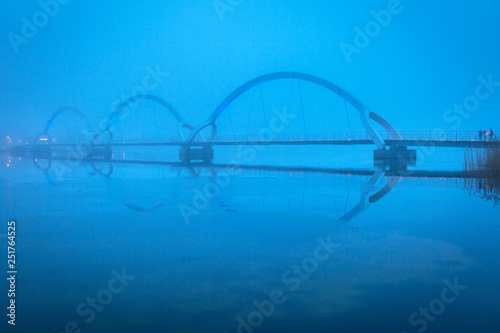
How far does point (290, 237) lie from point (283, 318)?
4.85m

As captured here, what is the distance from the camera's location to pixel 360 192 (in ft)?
64.6

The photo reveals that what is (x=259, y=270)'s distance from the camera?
7.32 metres

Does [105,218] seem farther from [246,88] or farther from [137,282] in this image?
[246,88]

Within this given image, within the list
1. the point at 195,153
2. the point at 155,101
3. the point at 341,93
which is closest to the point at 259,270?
the point at 341,93

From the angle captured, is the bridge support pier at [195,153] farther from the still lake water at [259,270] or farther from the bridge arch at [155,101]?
the still lake water at [259,270]

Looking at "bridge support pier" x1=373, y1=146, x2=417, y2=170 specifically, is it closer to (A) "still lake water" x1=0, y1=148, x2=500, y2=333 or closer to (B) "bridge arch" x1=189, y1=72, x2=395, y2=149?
(B) "bridge arch" x1=189, y1=72, x2=395, y2=149

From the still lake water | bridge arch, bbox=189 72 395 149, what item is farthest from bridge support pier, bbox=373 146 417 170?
the still lake water

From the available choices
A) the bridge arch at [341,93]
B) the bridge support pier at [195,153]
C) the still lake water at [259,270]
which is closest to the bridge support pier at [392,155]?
the bridge arch at [341,93]

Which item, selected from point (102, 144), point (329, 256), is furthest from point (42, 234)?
point (102, 144)

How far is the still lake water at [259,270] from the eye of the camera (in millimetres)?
5297

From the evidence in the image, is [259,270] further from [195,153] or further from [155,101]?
[155,101]

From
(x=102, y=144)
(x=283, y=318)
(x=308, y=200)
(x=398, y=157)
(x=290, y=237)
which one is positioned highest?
(x=102, y=144)

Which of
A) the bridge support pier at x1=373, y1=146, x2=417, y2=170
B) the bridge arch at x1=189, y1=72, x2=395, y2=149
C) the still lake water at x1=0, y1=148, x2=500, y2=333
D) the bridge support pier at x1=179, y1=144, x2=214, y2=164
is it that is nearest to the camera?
the still lake water at x1=0, y1=148, x2=500, y2=333

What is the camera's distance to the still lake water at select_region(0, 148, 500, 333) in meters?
5.30
